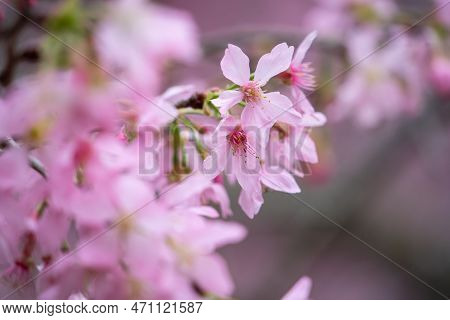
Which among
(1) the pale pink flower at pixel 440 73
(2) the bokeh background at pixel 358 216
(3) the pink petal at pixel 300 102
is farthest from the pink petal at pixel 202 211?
(1) the pale pink flower at pixel 440 73

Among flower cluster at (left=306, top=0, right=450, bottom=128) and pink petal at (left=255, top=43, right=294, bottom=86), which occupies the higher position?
flower cluster at (left=306, top=0, right=450, bottom=128)

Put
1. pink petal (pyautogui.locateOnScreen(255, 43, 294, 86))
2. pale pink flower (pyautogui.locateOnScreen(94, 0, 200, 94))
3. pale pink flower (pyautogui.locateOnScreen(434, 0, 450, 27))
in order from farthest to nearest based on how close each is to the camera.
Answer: pale pink flower (pyautogui.locateOnScreen(434, 0, 450, 27)), pale pink flower (pyautogui.locateOnScreen(94, 0, 200, 94)), pink petal (pyautogui.locateOnScreen(255, 43, 294, 86))

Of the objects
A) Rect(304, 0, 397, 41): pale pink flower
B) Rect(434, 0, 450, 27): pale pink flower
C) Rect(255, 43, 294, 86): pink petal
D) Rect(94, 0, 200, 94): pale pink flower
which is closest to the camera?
Rect(255, 43, 294, 86): pink petal

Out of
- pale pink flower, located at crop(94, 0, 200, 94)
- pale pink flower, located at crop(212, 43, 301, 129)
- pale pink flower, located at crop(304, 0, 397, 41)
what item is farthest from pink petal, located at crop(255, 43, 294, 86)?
pale pink flower, located at crop(304, 0, 397, 41)

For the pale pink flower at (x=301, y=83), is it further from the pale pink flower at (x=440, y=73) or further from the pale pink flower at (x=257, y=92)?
the pale pink flower at (x=440, y=73)

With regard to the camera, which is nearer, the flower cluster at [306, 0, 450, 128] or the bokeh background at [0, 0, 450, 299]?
the flower cluster at [306, 0, 450, 128]

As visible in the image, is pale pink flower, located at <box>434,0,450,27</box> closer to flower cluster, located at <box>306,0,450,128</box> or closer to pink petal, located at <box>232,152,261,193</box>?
flower cluster, located at <box>306,0,450,128</box>

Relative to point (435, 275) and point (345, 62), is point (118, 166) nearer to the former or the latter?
point (345, 62)
